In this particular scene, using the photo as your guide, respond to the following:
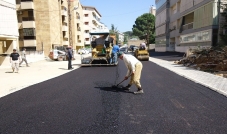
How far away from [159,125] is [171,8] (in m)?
34.2

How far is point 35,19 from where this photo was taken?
98.9ft

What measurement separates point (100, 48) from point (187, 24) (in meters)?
16.4

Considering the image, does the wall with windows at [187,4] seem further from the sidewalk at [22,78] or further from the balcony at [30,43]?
the balcony at [30,43]

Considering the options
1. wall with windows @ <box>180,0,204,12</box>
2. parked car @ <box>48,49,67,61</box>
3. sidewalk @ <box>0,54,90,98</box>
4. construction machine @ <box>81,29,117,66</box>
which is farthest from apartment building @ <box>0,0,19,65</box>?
wall with windows @ <box>180,0,204,12</box>

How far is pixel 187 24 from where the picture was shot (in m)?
25.8

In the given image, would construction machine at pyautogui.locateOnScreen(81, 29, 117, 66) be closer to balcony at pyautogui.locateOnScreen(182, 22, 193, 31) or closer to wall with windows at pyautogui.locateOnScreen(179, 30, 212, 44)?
wall with windows at pyautogui.locateOnScreen(179, 30, 212, 44)

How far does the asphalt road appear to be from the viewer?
3.56 metres

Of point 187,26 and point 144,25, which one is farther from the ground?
point 144,25

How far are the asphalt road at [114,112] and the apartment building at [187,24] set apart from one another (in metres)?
14.9

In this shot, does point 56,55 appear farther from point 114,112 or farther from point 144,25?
point 144,25

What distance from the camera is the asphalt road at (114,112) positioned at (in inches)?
140

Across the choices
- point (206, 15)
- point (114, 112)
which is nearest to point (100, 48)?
point (114, 112)

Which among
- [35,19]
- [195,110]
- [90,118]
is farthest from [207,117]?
[35,19]

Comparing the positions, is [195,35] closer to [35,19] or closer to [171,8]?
[171,8]
